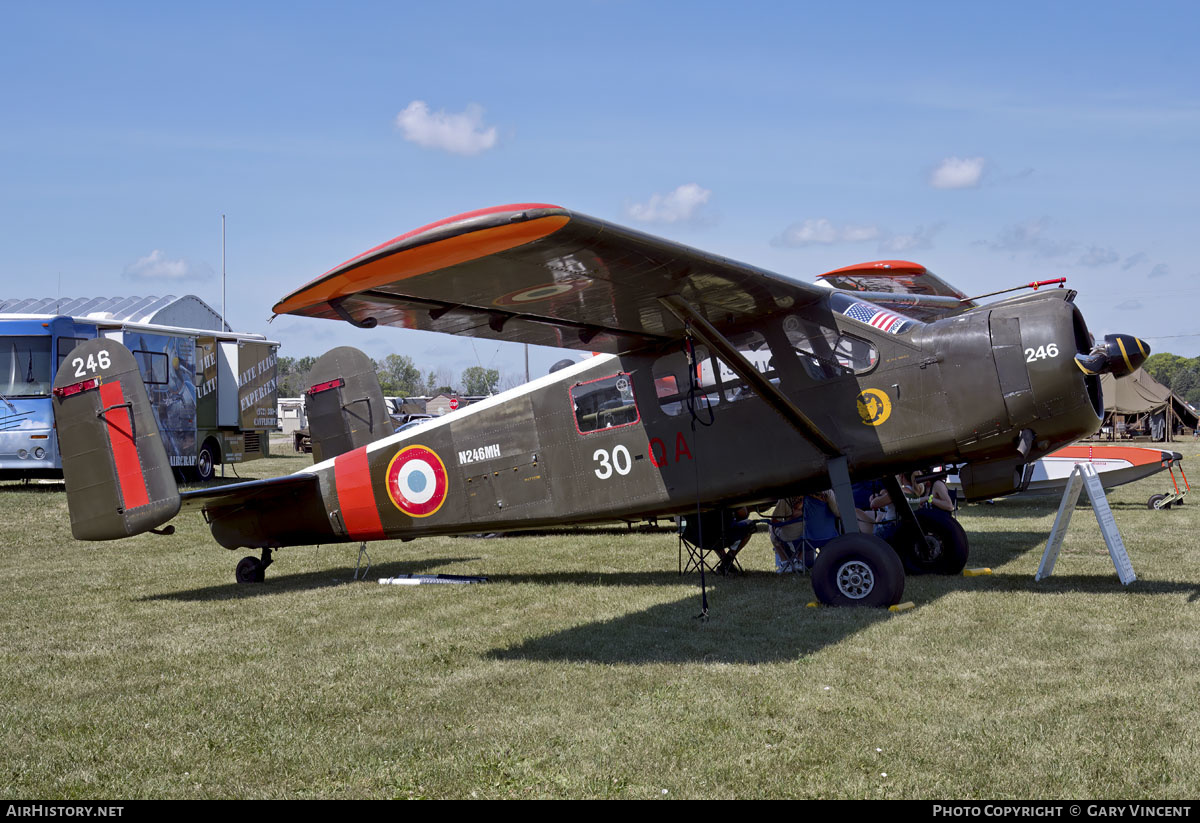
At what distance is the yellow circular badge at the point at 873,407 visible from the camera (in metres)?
8.38

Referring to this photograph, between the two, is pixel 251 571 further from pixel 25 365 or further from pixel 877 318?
pixel 25 365

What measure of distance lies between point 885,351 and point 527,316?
3.10 meters

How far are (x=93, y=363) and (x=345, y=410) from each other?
3023 millimetres

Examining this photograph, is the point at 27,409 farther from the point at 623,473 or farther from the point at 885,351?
the point at 885,351

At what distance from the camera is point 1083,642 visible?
6.77 m

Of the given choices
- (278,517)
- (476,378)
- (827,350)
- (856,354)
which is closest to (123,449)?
(278,517)

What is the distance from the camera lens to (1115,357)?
24.5ft


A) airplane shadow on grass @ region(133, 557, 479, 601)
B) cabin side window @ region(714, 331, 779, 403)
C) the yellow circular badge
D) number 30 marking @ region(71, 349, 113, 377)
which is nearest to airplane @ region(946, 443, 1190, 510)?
the yellow circular badge

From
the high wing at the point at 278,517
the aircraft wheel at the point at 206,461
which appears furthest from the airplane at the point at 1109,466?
the aircraft wheel at the point at 206,461

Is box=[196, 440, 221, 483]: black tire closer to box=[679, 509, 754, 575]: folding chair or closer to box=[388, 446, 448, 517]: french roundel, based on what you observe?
box=[388, 446, 448, 517]: french roundel

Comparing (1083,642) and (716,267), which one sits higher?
(716,267)

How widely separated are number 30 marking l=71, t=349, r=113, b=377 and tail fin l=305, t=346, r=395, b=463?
8.89 feet
